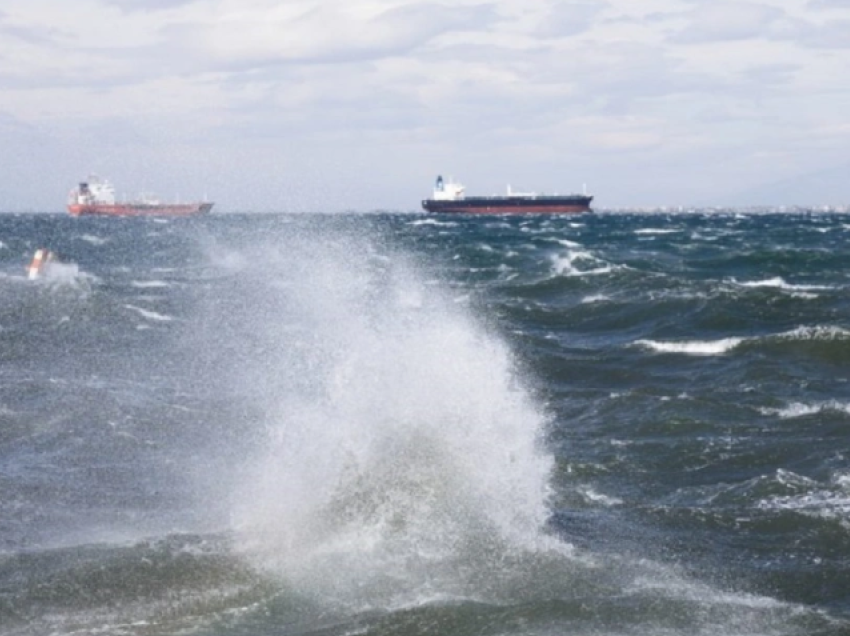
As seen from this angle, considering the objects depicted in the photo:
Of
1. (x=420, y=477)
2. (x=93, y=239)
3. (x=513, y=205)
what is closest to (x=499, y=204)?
(x=513, y=205)

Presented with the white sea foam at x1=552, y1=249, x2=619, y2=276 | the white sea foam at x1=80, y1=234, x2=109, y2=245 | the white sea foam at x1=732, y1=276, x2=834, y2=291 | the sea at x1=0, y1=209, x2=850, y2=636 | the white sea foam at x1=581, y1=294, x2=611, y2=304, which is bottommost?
the sea at x1=0, y1=209, x2=850, y2=636

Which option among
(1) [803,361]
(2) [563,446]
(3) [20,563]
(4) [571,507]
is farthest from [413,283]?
(3) [20,563]

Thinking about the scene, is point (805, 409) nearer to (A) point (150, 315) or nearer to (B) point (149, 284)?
(A) point (150, 315)

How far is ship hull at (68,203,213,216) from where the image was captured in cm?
15288

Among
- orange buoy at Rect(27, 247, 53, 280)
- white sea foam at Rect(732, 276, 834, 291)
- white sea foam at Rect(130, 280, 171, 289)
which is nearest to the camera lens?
white sea foam at Rect(732, 276, 834, 291)

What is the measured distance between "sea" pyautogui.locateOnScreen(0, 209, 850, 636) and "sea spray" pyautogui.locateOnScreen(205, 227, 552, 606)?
0.11 feet

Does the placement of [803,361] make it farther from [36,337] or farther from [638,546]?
[36,337]

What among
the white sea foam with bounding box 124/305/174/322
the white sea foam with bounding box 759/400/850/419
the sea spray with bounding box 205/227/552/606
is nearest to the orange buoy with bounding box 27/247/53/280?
the white sea foam with bounding box 124/305/174/322

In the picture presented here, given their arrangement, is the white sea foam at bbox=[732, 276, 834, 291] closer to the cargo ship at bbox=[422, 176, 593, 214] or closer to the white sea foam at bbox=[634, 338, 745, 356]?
the white sea foam at bbox=[634, 338, 745, 356]

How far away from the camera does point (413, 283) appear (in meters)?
42.7

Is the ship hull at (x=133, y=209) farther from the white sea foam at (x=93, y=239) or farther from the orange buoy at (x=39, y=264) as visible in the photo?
the orange buoy at (x=39, y=264)

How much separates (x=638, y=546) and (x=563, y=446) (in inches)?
198

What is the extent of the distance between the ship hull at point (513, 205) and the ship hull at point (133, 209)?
30045 millimetres

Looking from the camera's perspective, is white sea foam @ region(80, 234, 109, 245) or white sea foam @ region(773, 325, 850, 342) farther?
white sea foam @ region(80, 234, 109, 245)
